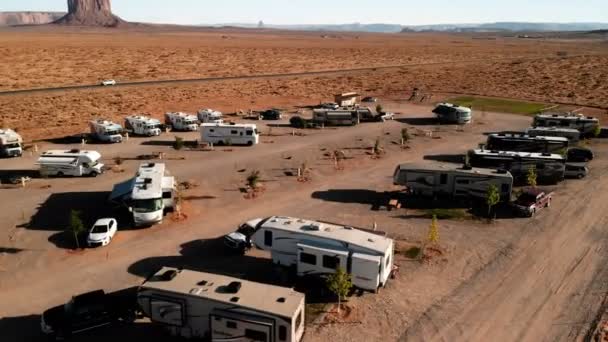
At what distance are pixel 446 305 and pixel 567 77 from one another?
115 m

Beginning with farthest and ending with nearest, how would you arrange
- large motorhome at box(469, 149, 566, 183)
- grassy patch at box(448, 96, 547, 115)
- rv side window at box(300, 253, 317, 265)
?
1. grassy patch at box(448, 96, 547, 115)
2. large motorhome at box(469, 149, 566, 183)
3. rv side window at box(300, 253, 317, 265)

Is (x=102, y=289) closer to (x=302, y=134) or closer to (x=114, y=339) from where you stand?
(x=114, y=339)

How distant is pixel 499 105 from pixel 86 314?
87.8 metres

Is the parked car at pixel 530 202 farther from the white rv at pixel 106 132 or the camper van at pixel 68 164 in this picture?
the white rv at pixel 106 132

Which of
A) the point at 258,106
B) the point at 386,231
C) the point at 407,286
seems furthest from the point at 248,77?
the point at 407,286

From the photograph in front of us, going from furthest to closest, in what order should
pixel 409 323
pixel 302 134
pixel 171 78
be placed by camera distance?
pixel 171 78
pixel 302 134
pixel 409 323

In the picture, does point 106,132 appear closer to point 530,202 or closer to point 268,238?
point 268,238

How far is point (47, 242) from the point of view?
3516 cm

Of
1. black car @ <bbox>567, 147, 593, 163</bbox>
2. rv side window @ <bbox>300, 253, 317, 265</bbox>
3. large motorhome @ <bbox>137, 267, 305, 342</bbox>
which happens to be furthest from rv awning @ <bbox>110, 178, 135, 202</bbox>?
black car @ <bbox>567, 147, 593, 163</bbox>

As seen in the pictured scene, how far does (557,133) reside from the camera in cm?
6250

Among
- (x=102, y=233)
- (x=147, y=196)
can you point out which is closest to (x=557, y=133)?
(x=147, y=196)

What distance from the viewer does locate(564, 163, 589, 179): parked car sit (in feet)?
167

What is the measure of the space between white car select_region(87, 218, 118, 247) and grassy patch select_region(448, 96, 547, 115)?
73.8 m

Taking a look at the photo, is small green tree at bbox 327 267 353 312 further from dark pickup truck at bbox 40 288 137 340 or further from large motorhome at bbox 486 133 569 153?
large motorhome at bbox 486 133 569 153
